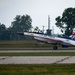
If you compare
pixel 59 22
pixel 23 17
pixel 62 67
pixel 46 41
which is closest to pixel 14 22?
pixel 23 17

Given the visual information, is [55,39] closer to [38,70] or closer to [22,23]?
[38,70]

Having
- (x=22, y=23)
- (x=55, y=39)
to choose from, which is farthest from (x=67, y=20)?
(x=22, y=23)

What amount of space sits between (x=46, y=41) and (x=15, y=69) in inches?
1550

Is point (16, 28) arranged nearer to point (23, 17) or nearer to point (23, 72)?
point (23, 17)

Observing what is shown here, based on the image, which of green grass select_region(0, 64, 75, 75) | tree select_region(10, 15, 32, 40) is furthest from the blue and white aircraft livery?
tree select_region(10, 15, 32, 40)

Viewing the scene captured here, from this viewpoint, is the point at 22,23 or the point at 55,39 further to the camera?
the point at 22,23

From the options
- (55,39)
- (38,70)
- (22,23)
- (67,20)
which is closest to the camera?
(38,70)

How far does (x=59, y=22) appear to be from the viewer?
108062 millimetres

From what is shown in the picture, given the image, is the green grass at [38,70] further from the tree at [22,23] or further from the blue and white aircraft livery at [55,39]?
the tree at [22,23]

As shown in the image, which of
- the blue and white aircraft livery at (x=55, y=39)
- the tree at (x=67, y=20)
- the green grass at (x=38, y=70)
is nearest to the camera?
the green grass at (x=38, y=70)

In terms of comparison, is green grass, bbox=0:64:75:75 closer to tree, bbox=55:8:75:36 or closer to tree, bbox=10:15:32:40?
tree, bbox=55:8:75:36

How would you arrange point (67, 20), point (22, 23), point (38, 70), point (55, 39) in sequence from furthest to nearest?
point (22, 23) → point (67, 20) → point (55, 39) → point (38, 70)

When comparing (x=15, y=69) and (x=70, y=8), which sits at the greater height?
(x=70, y=8)

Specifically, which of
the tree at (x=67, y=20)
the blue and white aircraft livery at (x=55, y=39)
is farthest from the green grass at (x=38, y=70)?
Answer: the tree at (x=67, y=20)
